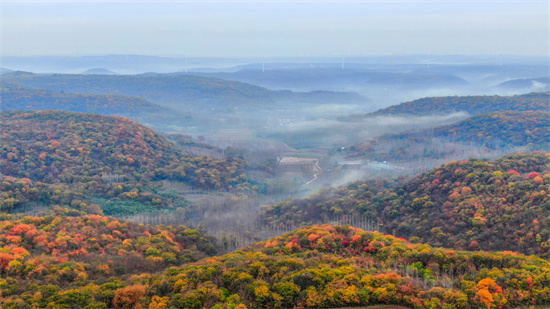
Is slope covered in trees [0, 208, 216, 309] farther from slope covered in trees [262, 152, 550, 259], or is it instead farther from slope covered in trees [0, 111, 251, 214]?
slope covered in trees [262, 152, 550, 259]

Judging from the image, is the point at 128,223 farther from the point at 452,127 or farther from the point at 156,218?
the point at 452,127

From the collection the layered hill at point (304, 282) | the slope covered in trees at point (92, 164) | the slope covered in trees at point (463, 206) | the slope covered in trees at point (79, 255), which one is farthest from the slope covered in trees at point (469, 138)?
the slope covered in trees at point (79, 255)

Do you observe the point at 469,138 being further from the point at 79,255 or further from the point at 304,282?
the point at 79,255

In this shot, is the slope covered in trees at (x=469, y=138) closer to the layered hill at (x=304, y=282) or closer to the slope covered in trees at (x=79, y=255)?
the layered hill at (x=304, y=282)

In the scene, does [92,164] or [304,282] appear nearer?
[304,282]

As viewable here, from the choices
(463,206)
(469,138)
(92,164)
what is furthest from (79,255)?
(469,138)

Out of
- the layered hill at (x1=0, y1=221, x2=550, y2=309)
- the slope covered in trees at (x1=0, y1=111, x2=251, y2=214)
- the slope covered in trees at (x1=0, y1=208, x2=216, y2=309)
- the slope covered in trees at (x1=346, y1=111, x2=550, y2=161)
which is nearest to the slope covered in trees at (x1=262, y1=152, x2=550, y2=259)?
the layered hill at (x1=0, y1=221, x2=550, y2=309)
